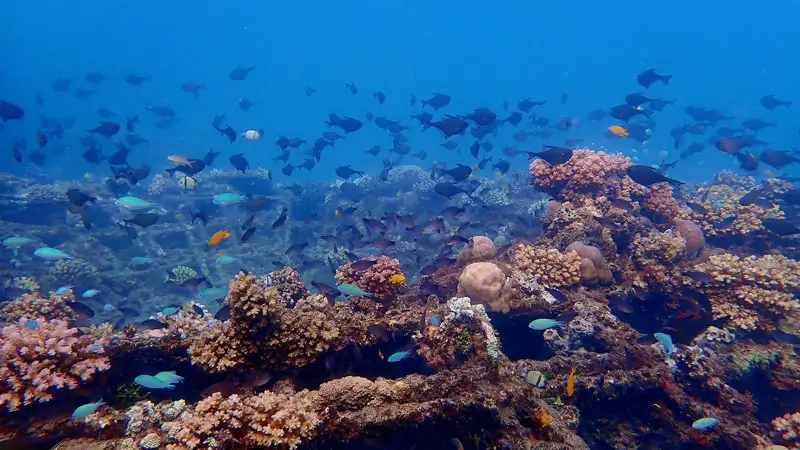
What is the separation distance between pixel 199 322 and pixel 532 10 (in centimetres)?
17655

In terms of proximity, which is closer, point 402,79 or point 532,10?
point 532,10

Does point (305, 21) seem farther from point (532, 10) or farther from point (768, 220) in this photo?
point (768, 220)

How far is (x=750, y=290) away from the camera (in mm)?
7574

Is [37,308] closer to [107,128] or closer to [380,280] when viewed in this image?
[380,280]

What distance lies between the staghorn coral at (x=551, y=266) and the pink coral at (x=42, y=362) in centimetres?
716

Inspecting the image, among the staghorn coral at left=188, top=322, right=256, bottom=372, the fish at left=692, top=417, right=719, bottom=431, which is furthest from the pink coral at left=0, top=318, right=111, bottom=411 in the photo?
the fish at left=692, top=417, right=719, bottom=431

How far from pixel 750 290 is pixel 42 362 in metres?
11.8

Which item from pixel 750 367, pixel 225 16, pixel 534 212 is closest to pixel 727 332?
pixel 750 367

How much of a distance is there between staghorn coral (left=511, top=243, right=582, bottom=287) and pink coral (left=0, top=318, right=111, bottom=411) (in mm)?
7161

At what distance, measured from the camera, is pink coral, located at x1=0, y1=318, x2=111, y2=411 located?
444 centimetres

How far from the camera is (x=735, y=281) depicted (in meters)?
7.78

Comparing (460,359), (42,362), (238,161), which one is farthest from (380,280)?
(238,161)

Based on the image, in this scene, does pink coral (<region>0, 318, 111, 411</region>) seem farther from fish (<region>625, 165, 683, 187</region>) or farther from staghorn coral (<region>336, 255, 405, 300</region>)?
fish (<region>625, 165, 683, 187</region>)

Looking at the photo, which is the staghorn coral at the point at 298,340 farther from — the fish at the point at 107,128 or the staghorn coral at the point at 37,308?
the fish at the point at 107,128
